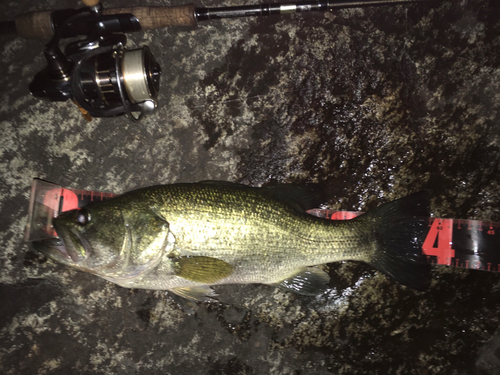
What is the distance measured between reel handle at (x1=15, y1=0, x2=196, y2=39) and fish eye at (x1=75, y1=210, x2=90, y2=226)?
4.69ft

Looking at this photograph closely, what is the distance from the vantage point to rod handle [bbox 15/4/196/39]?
86.0 inches

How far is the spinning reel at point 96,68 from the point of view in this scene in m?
1.95

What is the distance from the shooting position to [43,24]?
7.16 feet

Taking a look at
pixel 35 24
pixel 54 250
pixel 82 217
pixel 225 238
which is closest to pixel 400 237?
pixel 225 238

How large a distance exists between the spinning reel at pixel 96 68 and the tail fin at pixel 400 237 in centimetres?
188

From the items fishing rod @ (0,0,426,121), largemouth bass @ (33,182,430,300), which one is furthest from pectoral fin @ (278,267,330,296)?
fishing rod @ (0,0,426,121)

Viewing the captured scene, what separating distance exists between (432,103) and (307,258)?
64.4 inches

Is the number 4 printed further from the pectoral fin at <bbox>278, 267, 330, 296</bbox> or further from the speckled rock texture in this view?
the pectoral fin at <bbox>278, 267, 330, 296</bbox>

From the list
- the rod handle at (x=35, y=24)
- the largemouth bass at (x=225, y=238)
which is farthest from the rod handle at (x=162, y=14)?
→ the largemouth bass at (x=225, y=238)

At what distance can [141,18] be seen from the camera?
2219mm

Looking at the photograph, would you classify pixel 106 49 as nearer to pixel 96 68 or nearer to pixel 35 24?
pixel 96 68

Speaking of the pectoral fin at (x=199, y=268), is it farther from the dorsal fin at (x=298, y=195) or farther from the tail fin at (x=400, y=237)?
the tail fin at (x=400, y=237)

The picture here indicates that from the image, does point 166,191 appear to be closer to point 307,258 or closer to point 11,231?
point 307,258

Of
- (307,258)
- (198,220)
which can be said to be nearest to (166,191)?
(198,220)
